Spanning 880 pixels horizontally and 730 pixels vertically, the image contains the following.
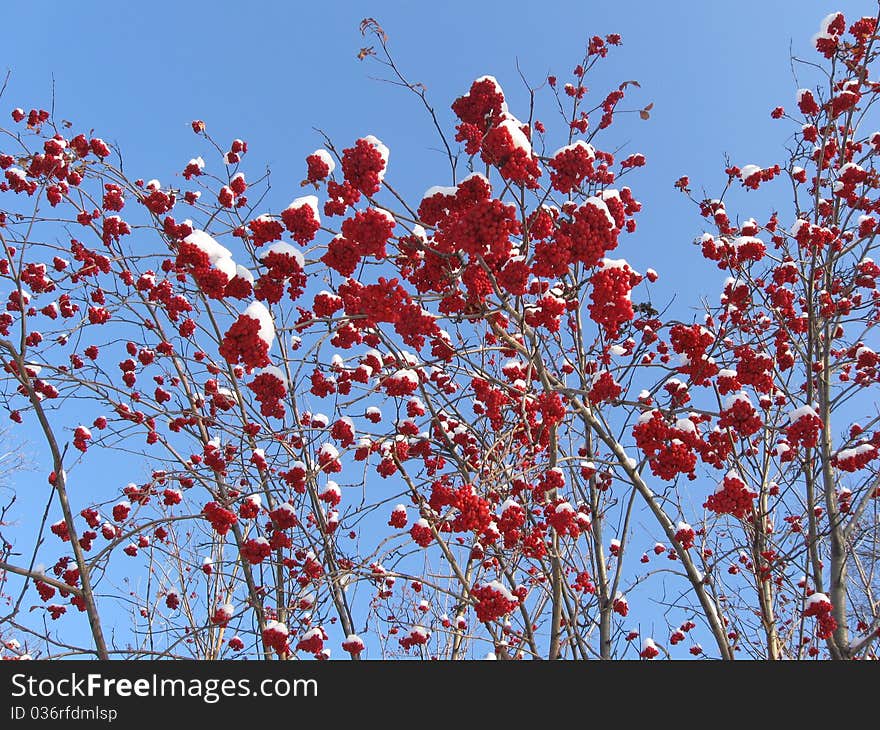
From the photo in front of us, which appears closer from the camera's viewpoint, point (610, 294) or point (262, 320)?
point (262, 320)

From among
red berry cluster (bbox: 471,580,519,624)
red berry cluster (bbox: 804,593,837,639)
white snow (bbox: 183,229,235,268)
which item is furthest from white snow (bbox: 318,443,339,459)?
red berry cluster (bbox: 804,593,837,639)

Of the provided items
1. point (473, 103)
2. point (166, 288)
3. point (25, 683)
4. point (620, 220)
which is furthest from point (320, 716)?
point (166, 288)

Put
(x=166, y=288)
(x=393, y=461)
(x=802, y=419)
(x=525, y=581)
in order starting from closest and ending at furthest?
(x=802, y=419) → (x=393, y=461) → (x=166, y=288) → (x=525, y=581)

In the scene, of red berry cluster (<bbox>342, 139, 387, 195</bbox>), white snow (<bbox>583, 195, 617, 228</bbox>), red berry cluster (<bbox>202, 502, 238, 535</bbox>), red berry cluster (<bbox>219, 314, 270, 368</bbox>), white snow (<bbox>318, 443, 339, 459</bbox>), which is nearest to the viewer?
red berry cluster (<bbox>219, 314, 270, 368</bbox>)

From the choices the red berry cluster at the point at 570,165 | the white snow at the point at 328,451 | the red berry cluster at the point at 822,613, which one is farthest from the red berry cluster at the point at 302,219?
the red berry cluster at the point at 822,613

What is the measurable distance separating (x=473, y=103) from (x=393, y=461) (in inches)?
109

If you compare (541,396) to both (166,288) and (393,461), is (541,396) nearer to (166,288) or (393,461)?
(393,461)

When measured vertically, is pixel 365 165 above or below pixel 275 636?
above

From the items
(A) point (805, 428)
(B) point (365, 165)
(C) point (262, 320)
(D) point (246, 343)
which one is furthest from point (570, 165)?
(A) point (805, 428)

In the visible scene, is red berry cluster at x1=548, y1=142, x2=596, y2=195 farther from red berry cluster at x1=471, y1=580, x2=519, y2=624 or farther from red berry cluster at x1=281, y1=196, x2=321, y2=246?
red berry cluster at x1=471, y1=580, x2=519, y2=624

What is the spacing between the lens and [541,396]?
15.3 ft

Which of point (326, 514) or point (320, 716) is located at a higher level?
point (326, 514)

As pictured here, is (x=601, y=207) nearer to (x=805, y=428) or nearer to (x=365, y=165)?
(x=365, y=165)

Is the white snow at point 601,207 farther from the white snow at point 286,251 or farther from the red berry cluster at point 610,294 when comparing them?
the white snow at point 286,251
